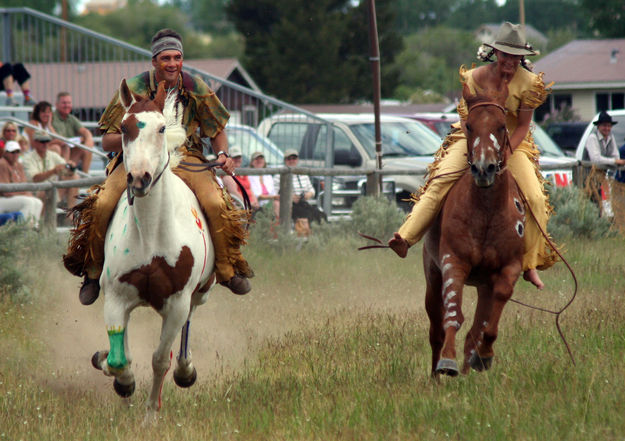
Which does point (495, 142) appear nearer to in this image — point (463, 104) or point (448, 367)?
point (463, 104)

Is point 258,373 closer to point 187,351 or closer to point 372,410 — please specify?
point 187,351

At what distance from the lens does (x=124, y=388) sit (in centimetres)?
701

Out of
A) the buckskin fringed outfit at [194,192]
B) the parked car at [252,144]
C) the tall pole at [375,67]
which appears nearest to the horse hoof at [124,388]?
the buckskin fringed outfit at [194,192]

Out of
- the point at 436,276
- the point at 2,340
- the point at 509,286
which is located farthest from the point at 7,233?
the point at 509,286

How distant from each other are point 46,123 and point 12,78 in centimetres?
268

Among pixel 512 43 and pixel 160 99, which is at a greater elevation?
pixel 512 43

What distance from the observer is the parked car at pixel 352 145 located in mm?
16000

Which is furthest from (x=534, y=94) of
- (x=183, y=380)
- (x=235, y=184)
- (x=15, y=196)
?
(x=15, y=196)

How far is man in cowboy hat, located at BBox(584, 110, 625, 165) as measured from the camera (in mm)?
16188

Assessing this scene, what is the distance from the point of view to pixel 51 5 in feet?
308

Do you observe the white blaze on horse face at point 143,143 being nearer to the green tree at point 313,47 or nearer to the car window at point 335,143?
the car window at point 335,143

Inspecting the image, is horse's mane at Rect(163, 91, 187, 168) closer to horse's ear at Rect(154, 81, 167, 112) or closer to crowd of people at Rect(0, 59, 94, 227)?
horse's ear at Rect(154, 81, 167, 112)

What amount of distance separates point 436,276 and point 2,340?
3.94m

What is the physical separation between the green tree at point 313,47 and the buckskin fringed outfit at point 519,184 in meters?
41.9
